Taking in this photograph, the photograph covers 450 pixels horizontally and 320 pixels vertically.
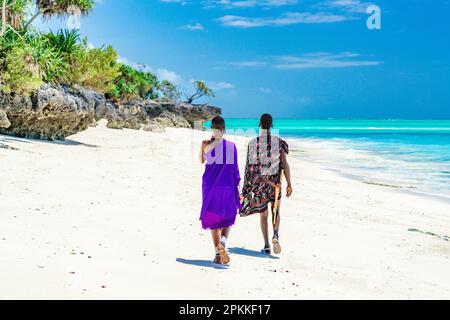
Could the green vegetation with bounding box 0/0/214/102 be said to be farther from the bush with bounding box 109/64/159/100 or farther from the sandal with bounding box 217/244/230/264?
the bush with bounding box 109/64/159/100

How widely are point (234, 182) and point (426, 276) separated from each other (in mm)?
2553

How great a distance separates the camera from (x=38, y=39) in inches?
880

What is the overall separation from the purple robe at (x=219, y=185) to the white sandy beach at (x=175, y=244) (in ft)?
1.82

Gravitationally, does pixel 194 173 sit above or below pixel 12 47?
below

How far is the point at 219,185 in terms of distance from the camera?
19.9 feet

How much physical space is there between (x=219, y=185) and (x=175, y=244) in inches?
51.9

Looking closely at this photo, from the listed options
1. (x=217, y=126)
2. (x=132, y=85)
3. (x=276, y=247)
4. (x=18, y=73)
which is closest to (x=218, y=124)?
(x=217, y=126)

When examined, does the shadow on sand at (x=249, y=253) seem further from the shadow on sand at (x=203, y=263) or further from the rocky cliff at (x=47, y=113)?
the rocky cliff at (x=47, y=113)

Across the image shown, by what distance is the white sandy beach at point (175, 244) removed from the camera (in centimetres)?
497

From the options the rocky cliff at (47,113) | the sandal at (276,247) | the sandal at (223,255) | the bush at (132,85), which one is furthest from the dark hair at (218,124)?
the bush at (132,85)

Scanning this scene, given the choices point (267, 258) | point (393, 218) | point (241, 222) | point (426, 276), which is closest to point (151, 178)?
point (241, 222)

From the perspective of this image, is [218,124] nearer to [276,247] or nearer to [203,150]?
[203,150]

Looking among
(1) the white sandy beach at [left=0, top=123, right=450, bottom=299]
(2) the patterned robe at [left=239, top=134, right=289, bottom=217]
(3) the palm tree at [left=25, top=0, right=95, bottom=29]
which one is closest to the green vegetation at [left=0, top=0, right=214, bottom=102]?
(3) the palm tree at [left=25, top=0, right=95, bottom=29]
